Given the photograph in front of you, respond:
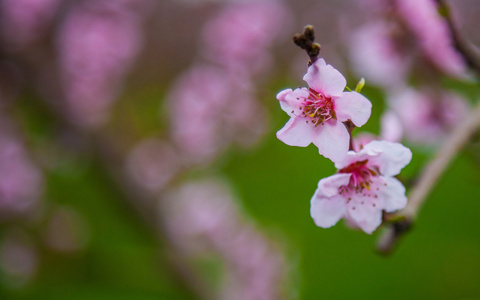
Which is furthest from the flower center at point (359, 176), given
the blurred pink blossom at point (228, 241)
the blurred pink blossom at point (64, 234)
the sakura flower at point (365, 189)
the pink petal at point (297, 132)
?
the blurred pink blossom at point (64, 234)

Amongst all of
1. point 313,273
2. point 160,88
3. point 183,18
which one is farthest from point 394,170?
point 183,18

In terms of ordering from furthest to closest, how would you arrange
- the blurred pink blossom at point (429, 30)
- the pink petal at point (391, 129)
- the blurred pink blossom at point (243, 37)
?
the blurred pink blossom at point (243, 37), the blurred pink blossom at point (429, 30), the pink petal at point (391, 129)

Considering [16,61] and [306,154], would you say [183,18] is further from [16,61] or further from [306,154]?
[16,61]

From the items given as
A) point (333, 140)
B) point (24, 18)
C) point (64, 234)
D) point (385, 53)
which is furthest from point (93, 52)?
point (333, 140)

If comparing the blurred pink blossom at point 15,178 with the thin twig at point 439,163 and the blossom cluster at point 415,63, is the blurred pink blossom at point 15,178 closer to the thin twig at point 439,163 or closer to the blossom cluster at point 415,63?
the blossom cluster at point 415,63

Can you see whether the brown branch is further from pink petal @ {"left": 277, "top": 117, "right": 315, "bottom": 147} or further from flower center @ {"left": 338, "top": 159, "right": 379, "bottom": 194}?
flower center @ {"left": 338, "top": 159, "right": 379, "bottom": 194}

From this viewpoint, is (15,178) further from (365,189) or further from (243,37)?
(365,189)
